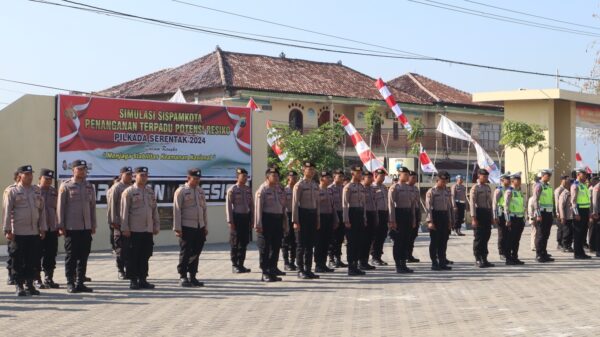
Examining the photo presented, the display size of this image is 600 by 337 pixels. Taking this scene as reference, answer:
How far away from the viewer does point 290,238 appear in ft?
54.1

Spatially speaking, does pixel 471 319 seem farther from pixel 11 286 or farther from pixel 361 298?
pixel 11 286

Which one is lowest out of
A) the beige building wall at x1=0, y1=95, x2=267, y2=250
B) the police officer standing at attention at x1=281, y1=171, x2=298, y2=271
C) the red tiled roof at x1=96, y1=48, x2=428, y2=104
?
the police officer standing at attention at x1=281, y1=171, x2=298, y2=271

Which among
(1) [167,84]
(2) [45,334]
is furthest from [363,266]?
(1) [167,84]

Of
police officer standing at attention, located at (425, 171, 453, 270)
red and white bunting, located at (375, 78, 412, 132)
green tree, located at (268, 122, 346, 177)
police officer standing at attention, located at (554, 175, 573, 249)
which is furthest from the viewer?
red and white bunting, located at (375, 78, 412, 132)

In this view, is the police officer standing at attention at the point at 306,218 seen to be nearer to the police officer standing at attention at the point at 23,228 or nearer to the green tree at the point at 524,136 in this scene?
the police officer standing at attention at the point at 23,228

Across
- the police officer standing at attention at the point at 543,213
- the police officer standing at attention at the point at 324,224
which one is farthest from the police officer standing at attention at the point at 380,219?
the police officer standing at attention at the point at 543,213

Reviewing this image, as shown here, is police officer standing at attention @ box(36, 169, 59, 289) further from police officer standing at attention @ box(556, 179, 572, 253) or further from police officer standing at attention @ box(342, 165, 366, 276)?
police officer standing at attention @ box(556, 179, 572, 253)

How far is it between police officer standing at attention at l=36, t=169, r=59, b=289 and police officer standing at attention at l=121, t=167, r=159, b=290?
3.86 ft

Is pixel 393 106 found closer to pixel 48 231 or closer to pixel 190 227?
pixel 190 227

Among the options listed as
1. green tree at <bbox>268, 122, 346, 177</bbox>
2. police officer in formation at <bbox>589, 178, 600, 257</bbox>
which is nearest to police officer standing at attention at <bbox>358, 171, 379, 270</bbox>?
police officer in formation at <bbox>589, 178, 600, 257</bbox>

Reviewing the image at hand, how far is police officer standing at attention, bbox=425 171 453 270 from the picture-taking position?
16.4m

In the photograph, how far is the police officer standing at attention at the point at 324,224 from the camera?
1588 cm

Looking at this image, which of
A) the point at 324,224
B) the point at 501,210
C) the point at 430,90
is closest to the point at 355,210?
the point at 324,224

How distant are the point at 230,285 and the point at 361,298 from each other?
247cm
